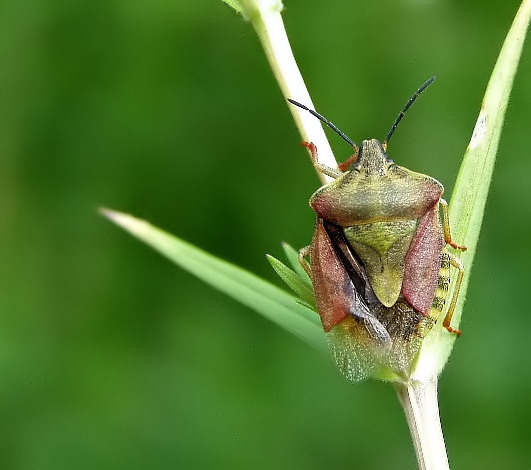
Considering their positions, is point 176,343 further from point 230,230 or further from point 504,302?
point 504,302

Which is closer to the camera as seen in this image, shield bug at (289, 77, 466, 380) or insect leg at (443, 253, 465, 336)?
insect leg at (443, 253, 465, 336)

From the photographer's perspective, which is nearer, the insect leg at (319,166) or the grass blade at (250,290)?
the grass blade at (250,290)

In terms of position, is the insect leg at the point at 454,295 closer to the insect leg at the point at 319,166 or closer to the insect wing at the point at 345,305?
the insect wing at the point at 345,305

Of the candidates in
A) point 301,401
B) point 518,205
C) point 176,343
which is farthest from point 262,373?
point 518,205

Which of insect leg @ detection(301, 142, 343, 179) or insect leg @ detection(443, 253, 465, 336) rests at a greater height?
insect leg @ detection(301, 142, 343, 179)

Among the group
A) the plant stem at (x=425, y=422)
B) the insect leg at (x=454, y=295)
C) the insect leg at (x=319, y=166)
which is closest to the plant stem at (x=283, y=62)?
the insect leg at (x=319, y=166)

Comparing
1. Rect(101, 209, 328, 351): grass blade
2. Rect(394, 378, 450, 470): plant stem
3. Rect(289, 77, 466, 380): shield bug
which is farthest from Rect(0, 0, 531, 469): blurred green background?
Rect(394, 378, 450, 470): plant stem

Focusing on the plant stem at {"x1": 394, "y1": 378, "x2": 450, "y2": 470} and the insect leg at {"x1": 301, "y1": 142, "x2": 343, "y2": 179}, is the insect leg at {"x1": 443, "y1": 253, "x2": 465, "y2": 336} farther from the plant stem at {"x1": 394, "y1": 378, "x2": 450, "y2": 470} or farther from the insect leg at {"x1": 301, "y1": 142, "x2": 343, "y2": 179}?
the insect leg at {"x1": 301, "y1": 142, "x2": 343, "y2": 179}
